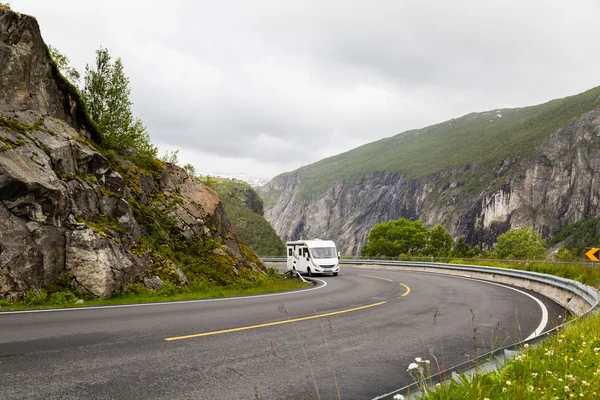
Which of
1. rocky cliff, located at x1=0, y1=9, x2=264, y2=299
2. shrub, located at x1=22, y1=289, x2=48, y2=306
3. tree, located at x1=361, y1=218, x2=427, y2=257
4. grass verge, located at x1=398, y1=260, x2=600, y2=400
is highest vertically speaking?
rocky cliff, located at x1=0, y1=9, x2=264, y2=299

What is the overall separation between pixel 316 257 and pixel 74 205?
18.2 m

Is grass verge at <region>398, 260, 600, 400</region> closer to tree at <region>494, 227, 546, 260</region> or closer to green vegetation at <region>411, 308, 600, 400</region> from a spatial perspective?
green vegetation at <region>411, 308, 600, 400</region>

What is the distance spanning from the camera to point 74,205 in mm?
13430

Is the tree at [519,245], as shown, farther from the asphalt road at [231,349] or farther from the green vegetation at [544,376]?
the green vegetation at [544,376]

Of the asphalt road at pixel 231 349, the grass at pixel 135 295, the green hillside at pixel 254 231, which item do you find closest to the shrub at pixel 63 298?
the grass at pixel 135 295

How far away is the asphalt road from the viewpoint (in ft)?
14.6

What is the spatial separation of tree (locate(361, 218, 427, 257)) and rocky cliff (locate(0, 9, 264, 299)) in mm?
74374

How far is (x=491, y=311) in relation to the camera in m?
10.7

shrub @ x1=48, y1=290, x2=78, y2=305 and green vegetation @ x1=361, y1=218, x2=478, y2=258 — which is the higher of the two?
shrub @ x1=48, y1=290, x2=78, y2=305

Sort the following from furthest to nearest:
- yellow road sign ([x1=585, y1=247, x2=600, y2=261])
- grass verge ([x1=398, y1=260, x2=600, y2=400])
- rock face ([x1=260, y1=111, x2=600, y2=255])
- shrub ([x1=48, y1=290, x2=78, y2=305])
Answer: rock face ([x1=260, y1=111, x2=600, y2=255])
yellow road sign ([x1=585, y1=247, x2=600, y2=261])
shrub ([x1=48, y1=290, x2=78, y2=305])
grass verge ([x1=398, y1=260, x2=600, y2=400])

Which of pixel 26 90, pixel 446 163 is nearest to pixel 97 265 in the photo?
pixel 26 90

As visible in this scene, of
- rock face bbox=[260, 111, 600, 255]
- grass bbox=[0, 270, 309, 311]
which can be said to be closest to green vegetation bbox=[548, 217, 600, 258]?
rock face bbox=[260, 111, 600, 255]

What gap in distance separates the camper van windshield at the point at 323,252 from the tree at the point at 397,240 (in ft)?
208

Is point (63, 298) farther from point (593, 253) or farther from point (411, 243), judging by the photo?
point (411, 243)
